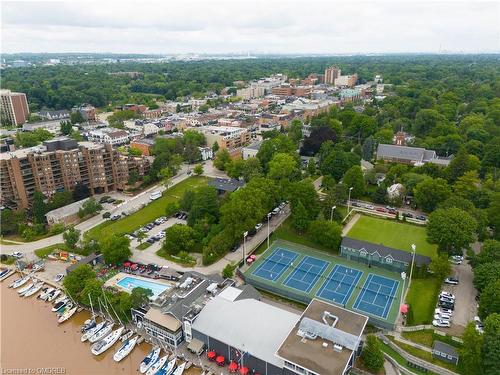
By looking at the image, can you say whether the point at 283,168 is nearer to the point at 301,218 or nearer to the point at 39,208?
the point at 301,218

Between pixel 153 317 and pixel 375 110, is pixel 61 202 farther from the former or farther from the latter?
pixel 375 110

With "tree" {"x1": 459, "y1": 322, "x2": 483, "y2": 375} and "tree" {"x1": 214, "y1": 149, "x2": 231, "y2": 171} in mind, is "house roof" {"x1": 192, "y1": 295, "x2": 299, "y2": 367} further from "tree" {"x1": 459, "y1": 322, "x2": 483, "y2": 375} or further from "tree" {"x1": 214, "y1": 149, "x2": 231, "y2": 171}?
"tree" {"x1": 214, "y1": 149, "x2": 231, "y2": 171}

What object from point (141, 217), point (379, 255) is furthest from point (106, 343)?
point (379, 255)

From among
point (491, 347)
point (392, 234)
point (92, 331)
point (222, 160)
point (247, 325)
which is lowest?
point (92, 331)

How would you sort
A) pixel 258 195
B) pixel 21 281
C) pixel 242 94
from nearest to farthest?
1. pixel 21 281
2. pixel 258 195
3. pixel 242 94

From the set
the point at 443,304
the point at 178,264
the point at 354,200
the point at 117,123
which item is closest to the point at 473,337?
the point at 443,304

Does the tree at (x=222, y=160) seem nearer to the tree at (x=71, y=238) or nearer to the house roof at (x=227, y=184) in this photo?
the house roof at (x=227, y=184)

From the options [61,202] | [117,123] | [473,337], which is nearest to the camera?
[473,337]
